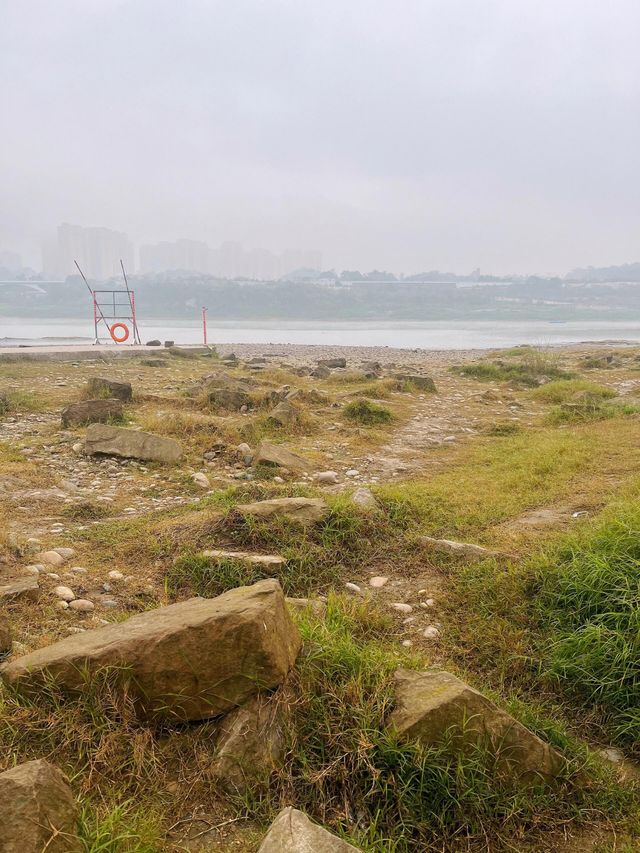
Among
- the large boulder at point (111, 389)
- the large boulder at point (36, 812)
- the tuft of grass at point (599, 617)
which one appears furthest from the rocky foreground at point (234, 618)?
the large boulder at point (111, 389)

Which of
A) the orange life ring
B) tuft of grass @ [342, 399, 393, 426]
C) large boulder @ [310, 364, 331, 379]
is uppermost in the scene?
the orange life ring

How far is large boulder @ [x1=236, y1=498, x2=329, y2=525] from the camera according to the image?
4.44 m

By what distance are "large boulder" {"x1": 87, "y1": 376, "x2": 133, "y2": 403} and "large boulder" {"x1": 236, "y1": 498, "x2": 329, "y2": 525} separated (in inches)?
241

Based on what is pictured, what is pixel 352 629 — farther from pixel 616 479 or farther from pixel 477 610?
pixel 616 479

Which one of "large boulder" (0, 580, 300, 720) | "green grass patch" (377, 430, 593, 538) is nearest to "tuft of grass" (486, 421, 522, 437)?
"green grass patch" (377, 430, 593, 538)

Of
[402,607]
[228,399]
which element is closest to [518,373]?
[228,399]

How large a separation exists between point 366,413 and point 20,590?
6.47m

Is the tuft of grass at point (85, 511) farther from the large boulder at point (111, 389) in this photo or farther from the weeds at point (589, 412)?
the weeds at point (589, 412)

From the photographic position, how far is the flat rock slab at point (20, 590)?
11.3ft

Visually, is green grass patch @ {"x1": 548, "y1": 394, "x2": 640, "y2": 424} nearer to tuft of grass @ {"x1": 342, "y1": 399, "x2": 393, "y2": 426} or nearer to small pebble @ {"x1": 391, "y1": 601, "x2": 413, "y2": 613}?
tuft of grass @ {"x1": 342, "y1": 399, "x2": 393, "y2": 426}

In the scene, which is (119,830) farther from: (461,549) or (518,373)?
(518,373)

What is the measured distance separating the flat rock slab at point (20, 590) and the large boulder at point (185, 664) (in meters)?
0.97

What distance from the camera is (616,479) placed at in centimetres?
575

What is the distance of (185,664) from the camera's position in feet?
8.19
